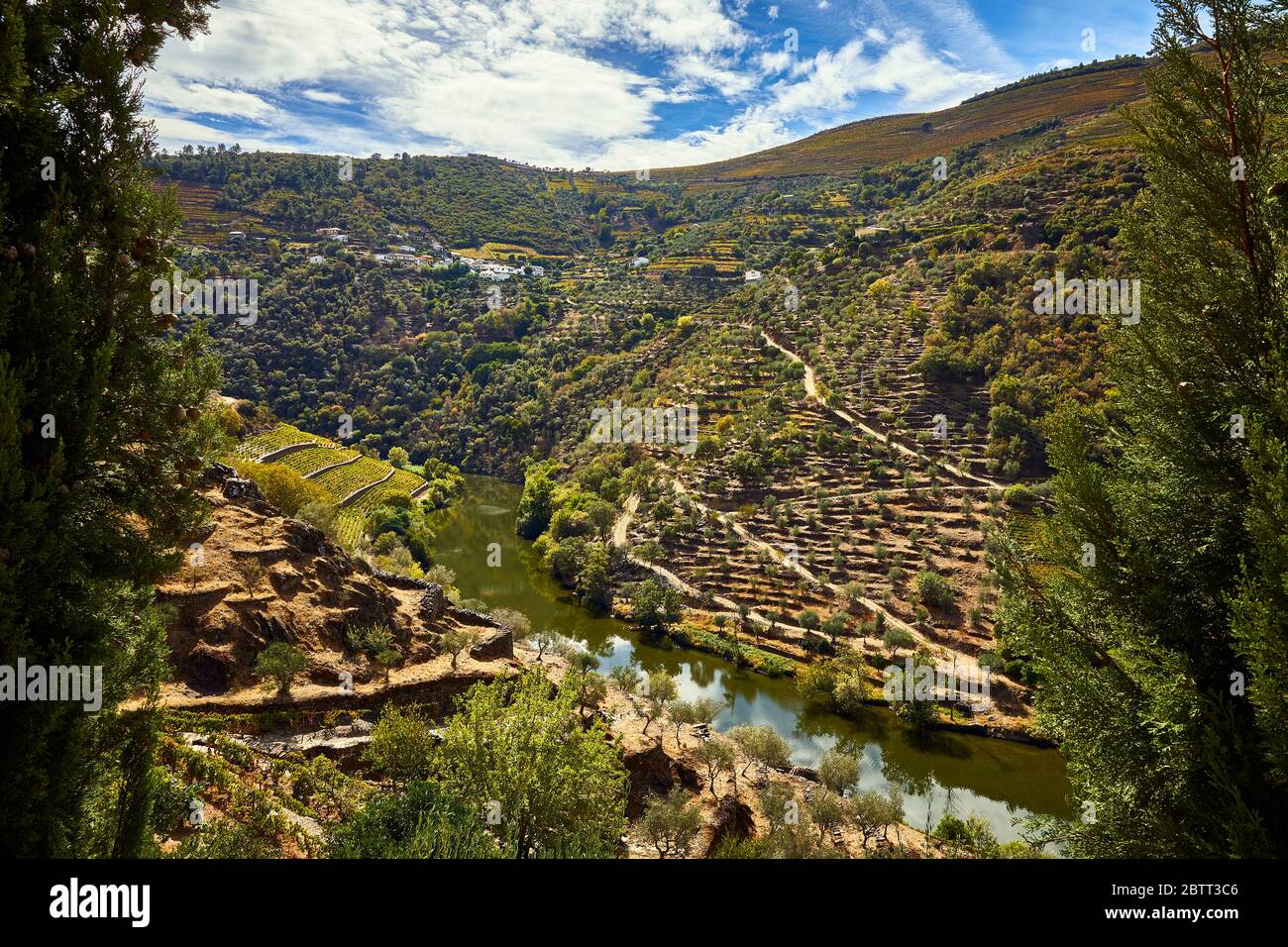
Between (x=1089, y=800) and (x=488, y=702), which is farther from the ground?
(x=1089, y=800)

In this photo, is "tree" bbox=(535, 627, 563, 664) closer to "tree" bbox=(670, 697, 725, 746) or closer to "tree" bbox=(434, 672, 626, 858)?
"tree" bbox=(670, 697, 725, 746)

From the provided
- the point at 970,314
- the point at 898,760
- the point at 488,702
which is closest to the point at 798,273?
the point at 970,314

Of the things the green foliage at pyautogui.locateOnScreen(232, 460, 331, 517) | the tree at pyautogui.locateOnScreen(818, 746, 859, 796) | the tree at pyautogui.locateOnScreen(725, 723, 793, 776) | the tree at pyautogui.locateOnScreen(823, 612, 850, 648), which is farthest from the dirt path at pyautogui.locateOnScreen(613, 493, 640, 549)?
the tree at pyautogui.locateOnScreen(818, 746, 859, 796)

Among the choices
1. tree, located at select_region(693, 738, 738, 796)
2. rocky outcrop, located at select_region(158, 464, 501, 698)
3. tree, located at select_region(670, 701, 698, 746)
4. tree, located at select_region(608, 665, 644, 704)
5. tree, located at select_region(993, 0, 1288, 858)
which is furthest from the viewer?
tree, located at select_region(608, 665, 644, 704)

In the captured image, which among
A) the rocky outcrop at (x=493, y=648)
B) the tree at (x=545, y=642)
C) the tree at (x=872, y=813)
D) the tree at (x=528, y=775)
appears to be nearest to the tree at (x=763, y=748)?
the tree at (x=872, y=813)

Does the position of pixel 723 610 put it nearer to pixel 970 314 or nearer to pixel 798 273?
pixel 970 314
